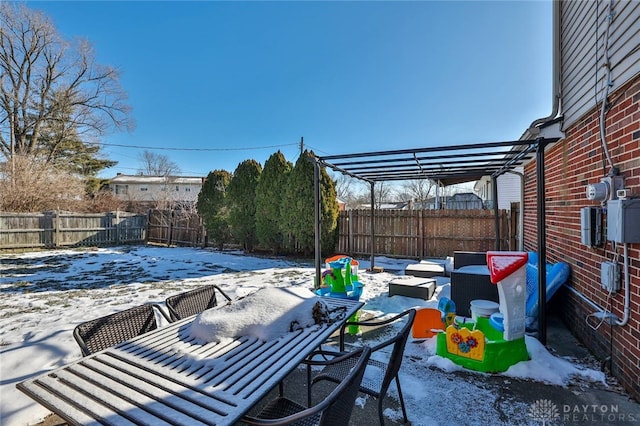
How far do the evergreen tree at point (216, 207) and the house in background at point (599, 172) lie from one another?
9.74 m

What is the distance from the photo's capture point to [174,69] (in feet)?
34.8

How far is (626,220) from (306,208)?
24.1 feet

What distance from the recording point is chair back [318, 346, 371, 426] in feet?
3.48

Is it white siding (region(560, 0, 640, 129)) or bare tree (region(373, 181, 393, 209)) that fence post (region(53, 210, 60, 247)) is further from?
bare tree (region(373, 181, 393, 209))

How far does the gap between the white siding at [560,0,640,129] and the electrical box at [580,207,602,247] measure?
964 mm

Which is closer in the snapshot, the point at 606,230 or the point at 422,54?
the point at 606,230

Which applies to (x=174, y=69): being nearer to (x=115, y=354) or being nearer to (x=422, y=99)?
(x=422, y=99)

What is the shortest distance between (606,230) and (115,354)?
3578mm

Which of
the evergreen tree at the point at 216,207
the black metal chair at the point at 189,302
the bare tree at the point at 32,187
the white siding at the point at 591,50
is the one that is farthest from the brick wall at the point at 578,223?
the bare tree at the point at 32,187

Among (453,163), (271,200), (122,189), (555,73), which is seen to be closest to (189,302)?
(453,163)

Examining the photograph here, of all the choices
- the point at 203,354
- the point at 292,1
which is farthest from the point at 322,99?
the point at 203,354

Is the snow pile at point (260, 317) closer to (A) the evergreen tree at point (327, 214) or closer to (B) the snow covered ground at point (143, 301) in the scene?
(B) the snow covered ground at point (143, 301)

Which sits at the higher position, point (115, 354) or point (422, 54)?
point (422, 54)

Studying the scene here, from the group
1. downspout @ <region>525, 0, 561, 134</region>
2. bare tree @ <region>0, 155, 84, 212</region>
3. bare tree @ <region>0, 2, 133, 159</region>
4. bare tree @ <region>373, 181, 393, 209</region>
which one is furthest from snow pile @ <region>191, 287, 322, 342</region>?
bare tree @ <region>373, 181, 393, 209</region>
